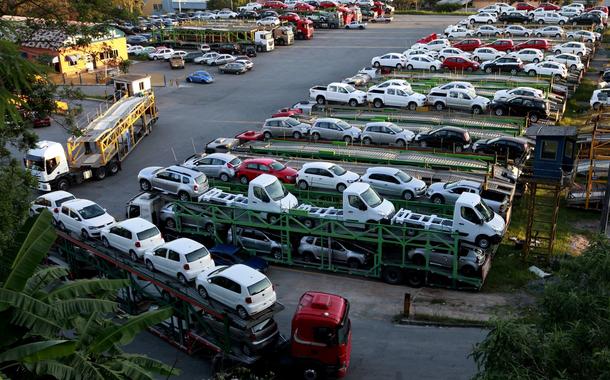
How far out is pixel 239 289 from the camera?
54.4 feet

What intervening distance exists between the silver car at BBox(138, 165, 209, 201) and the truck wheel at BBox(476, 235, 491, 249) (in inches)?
406

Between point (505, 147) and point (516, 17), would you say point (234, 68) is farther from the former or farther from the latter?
point (516, 17)

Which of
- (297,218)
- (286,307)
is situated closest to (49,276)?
(286,307)

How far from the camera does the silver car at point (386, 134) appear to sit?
29.8 metres

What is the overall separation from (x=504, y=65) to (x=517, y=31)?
533 inches

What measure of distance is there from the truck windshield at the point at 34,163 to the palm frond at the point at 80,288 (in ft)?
59.4

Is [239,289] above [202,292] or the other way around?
above

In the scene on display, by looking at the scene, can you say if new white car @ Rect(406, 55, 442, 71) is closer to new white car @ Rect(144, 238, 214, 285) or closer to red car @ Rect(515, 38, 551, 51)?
red car @ Rect(515, 38, 551, 51)

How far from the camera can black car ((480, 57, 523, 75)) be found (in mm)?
42469

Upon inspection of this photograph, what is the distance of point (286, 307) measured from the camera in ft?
61.3

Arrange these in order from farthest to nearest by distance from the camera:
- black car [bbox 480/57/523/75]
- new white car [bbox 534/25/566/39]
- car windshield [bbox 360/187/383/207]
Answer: new white car [bbox 534/25/566/39], black car [bbox 480/57/523/75], car windshield [bbox 360/187/383/207]

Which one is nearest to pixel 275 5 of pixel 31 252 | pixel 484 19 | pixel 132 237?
pixel 484 19

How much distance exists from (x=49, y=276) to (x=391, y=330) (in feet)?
32.2

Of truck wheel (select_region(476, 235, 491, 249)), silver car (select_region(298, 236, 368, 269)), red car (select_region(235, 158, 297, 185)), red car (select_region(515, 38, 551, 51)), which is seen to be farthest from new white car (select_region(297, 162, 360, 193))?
red car (select_region(515, 38, 551, 51))
